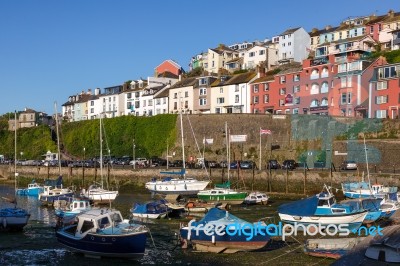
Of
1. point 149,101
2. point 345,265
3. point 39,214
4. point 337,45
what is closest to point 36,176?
point 149,101

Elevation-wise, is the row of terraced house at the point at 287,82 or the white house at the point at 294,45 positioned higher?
the white house at the point at 294,45

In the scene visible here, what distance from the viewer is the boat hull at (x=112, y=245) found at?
802 inches

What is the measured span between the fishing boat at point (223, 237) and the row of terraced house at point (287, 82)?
41304mm

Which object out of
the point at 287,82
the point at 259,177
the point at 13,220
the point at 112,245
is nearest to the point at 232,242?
the point at 112,245

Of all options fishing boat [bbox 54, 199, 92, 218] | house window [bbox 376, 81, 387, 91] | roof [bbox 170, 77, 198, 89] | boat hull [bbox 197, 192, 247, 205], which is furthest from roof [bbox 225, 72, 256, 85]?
fishing boat [bbox 54, 199, 92, 218]

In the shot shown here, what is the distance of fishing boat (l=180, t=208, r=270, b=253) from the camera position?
2103 centimetres

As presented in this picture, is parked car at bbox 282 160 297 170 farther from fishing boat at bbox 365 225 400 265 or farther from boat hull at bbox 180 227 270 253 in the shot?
fishing boat at bbox 365 225 400 265

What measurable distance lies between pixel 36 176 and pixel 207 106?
25638 mm

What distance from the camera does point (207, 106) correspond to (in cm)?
7719

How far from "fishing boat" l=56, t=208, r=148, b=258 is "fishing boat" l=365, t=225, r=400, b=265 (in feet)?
29.7

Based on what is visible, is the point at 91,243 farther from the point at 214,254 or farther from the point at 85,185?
the point at 85,185

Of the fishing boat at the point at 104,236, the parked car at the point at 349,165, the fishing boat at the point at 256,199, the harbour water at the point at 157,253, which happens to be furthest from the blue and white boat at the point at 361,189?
the fishing boat at the point at 104,236

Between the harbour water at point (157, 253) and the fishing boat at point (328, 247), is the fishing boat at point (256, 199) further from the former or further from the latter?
the fishing boat at point (328, 247)

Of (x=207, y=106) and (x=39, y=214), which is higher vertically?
(x=207, y=106)
